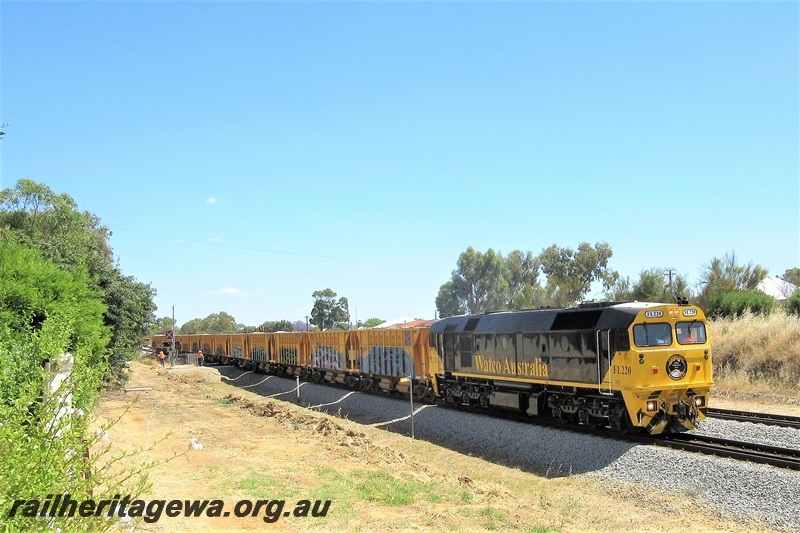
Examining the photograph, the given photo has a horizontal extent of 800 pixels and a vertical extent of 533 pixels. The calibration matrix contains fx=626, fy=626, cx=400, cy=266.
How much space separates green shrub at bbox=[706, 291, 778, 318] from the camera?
118ft

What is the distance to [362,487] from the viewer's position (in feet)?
35.8

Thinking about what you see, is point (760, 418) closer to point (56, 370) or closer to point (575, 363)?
point (575, 363)

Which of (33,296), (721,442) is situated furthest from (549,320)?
(33,296)

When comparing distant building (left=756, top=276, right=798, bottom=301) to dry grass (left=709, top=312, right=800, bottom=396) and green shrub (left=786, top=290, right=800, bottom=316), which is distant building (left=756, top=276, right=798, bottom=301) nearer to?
green shrub (left=786, top=290, right=800, bottom=316)

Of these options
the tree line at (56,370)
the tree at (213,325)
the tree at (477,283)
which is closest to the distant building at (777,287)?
the tree at (477,283)

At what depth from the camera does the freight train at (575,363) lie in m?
14.9

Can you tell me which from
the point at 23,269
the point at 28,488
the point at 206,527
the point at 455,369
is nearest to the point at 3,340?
the point at 23,269

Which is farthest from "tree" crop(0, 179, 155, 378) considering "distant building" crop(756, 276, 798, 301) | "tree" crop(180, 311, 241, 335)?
"tree" crop(180, 311, 241, 335)

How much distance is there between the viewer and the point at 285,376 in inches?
1663

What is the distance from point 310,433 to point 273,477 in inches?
252

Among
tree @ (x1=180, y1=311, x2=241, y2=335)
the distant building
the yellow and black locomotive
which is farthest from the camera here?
tree @ (x1=180, y1=311, x2=241, y2=335)

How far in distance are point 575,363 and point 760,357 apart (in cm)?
1470

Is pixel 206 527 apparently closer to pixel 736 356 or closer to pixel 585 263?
pixel 736 356

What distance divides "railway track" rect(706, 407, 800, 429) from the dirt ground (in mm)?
6026
